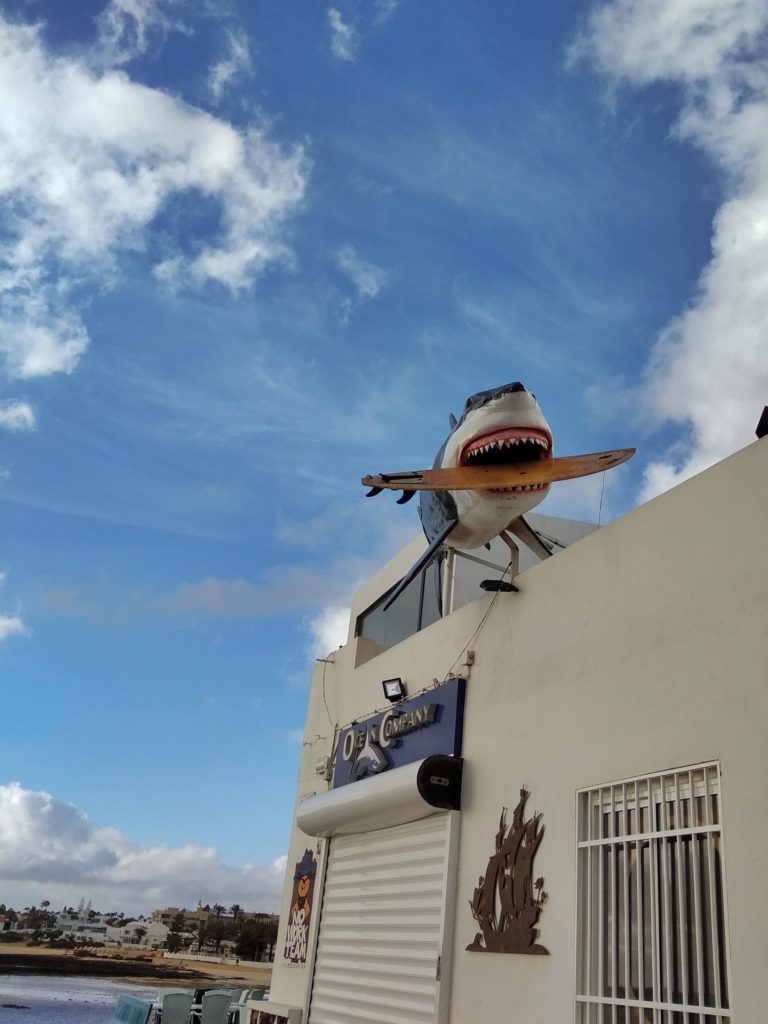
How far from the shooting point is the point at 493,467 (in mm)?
8109

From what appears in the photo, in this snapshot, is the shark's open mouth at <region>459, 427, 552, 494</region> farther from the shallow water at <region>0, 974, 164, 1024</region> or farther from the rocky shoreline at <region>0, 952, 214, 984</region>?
the rocky shoreline at <region>0, 952, 214, 984</region>

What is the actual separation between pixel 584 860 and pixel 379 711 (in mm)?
4646

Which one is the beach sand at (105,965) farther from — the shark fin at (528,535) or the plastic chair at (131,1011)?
the shark fin at (528,535)

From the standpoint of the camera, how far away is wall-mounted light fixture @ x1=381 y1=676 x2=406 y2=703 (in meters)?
10.0

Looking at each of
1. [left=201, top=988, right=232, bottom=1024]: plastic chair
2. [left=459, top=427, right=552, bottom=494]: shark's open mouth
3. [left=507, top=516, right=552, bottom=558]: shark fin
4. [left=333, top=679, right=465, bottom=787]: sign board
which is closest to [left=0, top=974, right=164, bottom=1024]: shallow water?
[left=201, top=988, right=232, bottom=1024]: plastic chair

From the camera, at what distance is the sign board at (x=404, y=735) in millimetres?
8680

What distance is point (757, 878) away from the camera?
4672 mm

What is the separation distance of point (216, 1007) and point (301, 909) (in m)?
1.87

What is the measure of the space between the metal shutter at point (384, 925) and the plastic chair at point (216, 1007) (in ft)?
7.39

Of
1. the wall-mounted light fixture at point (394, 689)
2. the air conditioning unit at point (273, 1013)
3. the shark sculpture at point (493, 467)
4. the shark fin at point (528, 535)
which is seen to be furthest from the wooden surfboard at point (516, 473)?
the air conditioning unit at point (273, 1013)

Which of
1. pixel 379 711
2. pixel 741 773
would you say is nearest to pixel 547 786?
pixel 741 773

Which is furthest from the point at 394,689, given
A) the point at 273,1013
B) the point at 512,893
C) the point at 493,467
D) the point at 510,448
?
the point at 273,1013

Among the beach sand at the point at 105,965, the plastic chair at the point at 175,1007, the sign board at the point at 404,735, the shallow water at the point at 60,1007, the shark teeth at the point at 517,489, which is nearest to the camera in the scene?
the shark teeth at the point at 517,489

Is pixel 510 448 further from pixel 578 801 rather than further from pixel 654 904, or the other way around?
pixel 654 904
